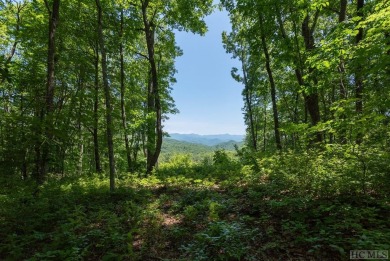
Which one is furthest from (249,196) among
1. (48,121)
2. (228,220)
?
(48,121)

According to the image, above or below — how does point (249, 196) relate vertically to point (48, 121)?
below

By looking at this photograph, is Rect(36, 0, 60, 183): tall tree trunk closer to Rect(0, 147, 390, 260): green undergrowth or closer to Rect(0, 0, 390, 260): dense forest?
Rect(0, 0, 390, 260): dense forest

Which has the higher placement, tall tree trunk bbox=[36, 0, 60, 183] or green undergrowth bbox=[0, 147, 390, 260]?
tall tree trunk bbox=[36, 0, 60, 183]

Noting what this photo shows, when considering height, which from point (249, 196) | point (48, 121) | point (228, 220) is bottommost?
point (228, 220)

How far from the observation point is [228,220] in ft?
20.3

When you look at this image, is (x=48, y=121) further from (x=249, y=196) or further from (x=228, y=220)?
(x=249, y=196)

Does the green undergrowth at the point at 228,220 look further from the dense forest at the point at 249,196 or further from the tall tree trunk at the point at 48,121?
the tall tree trunk at the point at 48,121

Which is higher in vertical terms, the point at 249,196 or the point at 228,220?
the point at 249,196

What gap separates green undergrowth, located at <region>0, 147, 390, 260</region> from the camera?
4.61m

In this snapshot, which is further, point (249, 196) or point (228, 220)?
point (249, 196)

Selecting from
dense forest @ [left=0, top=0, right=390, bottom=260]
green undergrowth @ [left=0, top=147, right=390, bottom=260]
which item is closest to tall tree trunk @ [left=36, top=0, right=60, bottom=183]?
dense forest @ [left=0, top=0, right=390, bottom=260]

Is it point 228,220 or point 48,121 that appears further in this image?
point 48,121

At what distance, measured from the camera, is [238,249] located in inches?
178

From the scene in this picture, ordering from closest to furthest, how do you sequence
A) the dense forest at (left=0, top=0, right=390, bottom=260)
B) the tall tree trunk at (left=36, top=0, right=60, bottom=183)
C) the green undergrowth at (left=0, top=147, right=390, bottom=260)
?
1. the green undergrowth at (left=0, top=147, right=390, bottom=260)
2. the dense forest at (left=0, top=0, right=390, bottom=260)
3. the tall tree trunk at (left=36, top=0, right=60, bottom=183)
